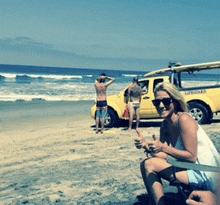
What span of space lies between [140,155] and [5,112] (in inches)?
389

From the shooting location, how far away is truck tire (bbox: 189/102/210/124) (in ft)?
34.5

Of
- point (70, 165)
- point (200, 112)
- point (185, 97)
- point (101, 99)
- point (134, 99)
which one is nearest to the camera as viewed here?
point (70, 165)

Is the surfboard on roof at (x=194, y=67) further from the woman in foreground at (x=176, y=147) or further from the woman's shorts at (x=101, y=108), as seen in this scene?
the woman in foreground at (x=176, y=147)

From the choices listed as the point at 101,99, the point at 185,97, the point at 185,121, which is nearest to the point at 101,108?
the point at 101,99

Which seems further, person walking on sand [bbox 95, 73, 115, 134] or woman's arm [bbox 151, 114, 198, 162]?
person walking on sand [bbox 95, 73, 115, 134]

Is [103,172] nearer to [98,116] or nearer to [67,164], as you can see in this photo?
[67,164]

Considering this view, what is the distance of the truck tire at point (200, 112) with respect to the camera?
34.5 ft

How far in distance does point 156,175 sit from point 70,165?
306 centimetres

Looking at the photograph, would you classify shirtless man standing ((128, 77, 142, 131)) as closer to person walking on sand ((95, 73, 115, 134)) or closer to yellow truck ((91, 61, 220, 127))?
yellow truck ((91, 61, 220, 127))

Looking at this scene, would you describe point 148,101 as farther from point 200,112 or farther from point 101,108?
point 101,108

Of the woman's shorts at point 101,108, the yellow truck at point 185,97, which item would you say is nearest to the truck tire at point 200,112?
the yellow truck at point 185,97

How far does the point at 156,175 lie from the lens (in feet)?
11.1

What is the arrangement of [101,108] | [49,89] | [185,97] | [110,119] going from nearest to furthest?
[101,108] → [185,97] → [110,119] → [49,89]

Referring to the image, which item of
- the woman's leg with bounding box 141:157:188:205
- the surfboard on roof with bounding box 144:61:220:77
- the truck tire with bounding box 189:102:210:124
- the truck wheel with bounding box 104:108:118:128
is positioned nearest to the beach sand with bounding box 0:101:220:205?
the truck tire with bounding box 189:102:210:124
